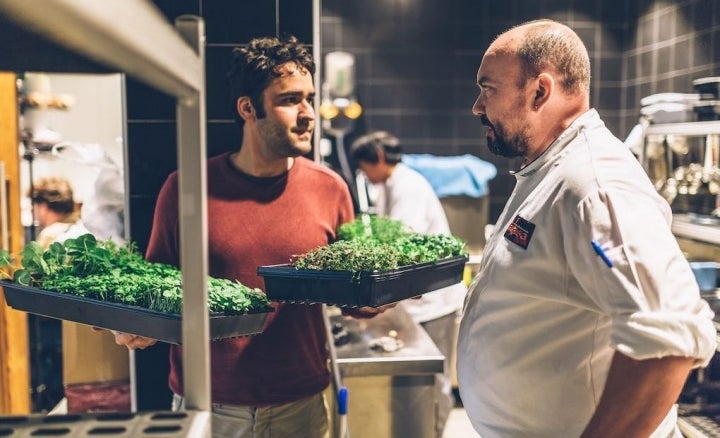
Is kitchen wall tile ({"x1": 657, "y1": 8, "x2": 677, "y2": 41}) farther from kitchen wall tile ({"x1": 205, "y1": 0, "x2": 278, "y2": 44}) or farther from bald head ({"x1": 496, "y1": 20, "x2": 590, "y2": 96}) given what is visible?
bald head ({"x1": 496, "y1": 20, "x2": 590, "y2": 96})

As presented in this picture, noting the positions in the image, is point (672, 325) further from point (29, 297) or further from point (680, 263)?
point (29, 297)

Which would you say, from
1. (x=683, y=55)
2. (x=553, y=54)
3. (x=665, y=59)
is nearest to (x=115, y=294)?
(x=553, y=54)

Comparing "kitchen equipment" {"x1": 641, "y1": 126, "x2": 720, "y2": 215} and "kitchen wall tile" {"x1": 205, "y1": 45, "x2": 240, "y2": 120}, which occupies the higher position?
"kitchen wall tile" {"x1": 205, "y1": 45, "x2": 240, "y2": 120}

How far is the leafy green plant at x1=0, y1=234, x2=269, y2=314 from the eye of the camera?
1.33 metres

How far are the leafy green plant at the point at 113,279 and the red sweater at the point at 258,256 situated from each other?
15cm

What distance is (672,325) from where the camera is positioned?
43.9 inches

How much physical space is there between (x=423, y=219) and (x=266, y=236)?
195cm

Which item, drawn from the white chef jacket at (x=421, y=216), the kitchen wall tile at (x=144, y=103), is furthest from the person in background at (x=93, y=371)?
the white chef jacket at (x=421, y=216)

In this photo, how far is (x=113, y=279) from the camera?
1.41 metres

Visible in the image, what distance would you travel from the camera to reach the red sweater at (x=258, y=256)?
5.65 ft

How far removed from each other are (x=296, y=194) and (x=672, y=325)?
1025mm

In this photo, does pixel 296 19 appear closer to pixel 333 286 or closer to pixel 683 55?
pixel 333 286

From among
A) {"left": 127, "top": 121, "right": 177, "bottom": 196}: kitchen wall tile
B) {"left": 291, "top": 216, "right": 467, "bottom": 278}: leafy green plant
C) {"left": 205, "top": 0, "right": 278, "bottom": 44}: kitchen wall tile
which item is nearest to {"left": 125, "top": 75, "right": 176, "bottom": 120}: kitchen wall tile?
{"left": 127, "top": 121, "right": 177, "bottom": 196}: kitchen wall tile

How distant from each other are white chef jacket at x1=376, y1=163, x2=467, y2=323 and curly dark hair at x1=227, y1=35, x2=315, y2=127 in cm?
182
